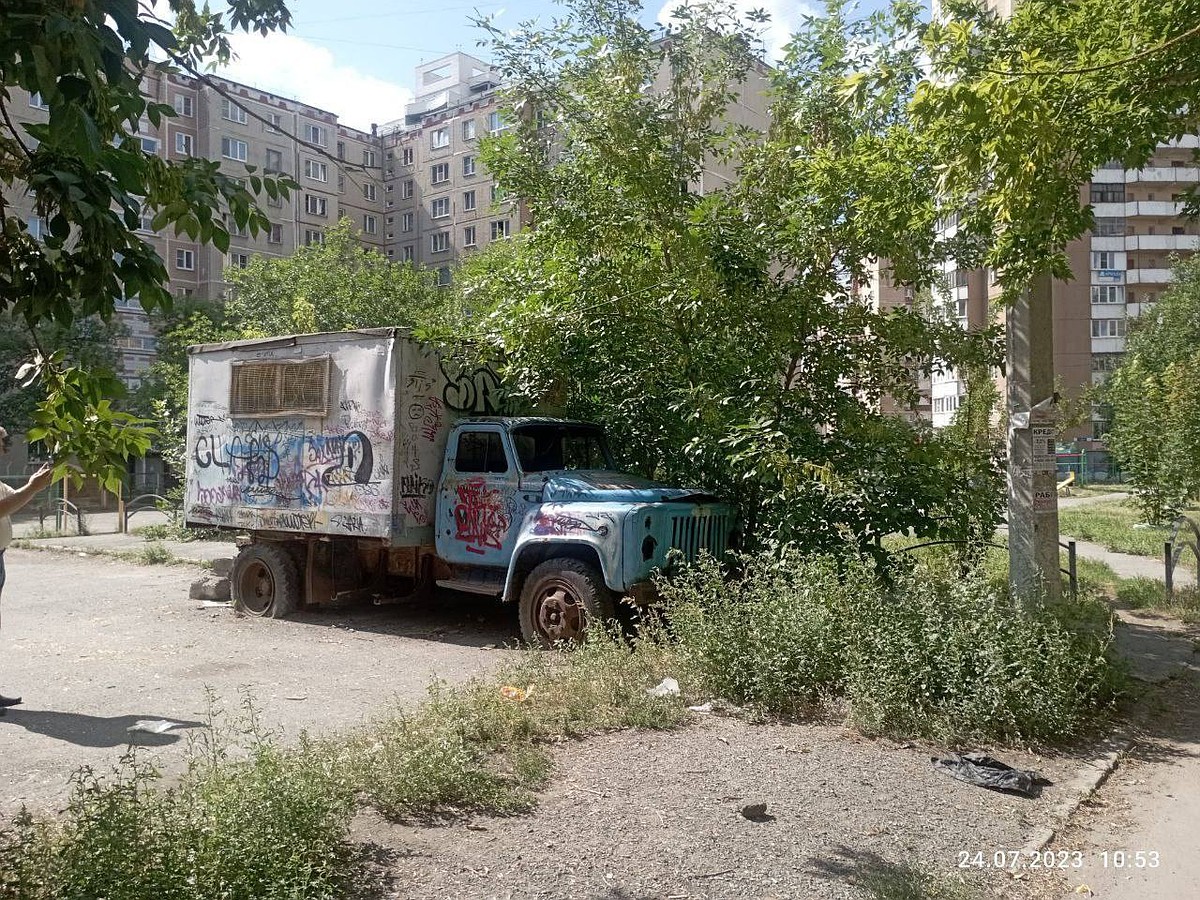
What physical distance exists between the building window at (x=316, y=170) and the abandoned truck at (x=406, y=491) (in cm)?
5532

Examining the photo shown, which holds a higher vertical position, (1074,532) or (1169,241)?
(1169,241)

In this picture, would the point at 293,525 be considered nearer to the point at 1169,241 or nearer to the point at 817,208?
the point at 817,208

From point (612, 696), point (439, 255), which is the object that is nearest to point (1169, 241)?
point (439, 255)

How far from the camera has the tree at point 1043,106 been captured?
609 cm

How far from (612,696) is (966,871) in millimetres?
2636

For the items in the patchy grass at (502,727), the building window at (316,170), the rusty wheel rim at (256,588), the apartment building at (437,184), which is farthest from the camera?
the building window at (316,170)

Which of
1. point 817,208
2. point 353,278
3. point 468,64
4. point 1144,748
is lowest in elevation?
point 1144,748

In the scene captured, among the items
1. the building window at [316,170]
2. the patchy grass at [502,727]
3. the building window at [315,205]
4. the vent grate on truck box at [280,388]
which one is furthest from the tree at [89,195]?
the building window at [315,205]

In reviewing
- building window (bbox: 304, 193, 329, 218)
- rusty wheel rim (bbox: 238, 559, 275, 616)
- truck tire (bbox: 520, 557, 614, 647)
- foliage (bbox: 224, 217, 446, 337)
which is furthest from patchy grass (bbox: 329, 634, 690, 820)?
building window (bbox: 304, 193, 329, 218)

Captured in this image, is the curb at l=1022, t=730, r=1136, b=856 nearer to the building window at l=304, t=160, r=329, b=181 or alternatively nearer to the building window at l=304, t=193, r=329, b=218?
the building window at l=304, t=160, r=329, b=181

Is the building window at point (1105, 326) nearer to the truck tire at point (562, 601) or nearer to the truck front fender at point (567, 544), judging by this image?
the truck front fender at point (567, 544)

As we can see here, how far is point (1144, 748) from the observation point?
6.10m

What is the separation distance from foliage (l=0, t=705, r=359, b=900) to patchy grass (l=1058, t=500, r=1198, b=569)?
1428cm

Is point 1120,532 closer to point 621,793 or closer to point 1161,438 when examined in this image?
point 1161,438
